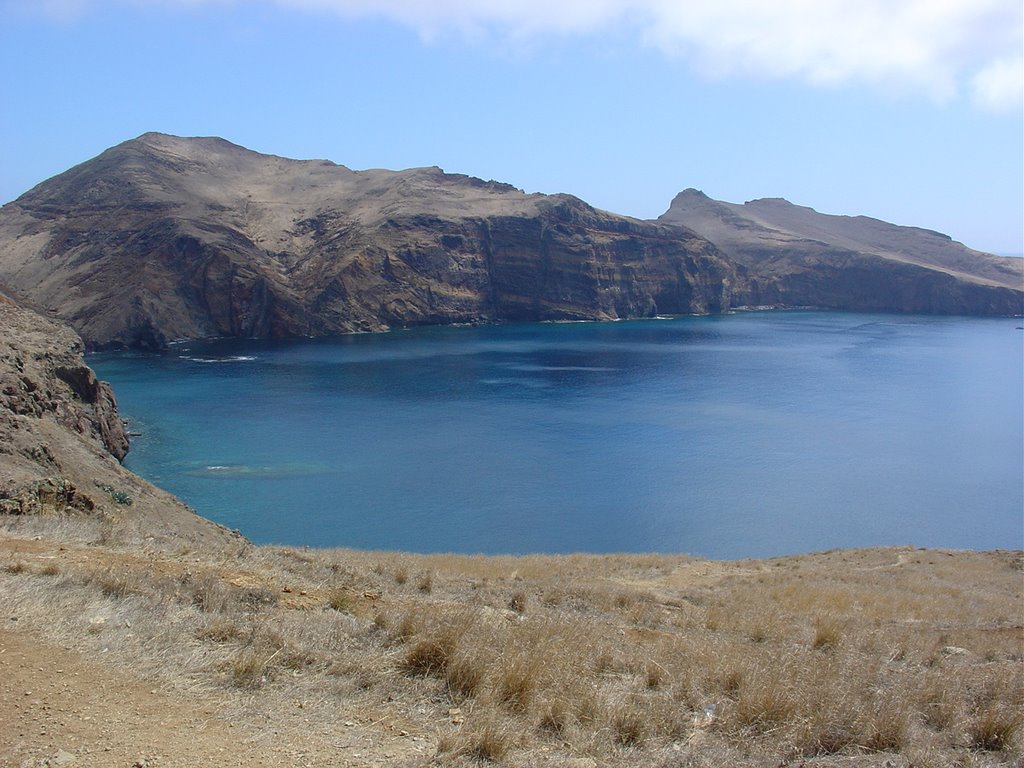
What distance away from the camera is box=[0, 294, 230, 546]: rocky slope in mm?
17203

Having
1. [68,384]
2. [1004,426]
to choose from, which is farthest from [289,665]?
[1004,426]

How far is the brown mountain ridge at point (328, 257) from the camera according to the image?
123312 millimetres

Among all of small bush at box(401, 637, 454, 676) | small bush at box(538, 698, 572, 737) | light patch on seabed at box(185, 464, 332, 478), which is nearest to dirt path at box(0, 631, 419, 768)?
small bush at box(401, 637, 454, 676)

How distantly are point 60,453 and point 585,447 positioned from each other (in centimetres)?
3591

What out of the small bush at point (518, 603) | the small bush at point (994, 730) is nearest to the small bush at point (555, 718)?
the small bush at point (994, 730)

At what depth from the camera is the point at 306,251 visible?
477 ft

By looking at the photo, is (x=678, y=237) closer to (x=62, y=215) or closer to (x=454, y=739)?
(x=62, y=215)

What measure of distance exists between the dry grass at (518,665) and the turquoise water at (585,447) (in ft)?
80.5

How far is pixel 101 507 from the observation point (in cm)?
1906

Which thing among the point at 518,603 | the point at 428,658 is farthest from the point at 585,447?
the point at 428,658

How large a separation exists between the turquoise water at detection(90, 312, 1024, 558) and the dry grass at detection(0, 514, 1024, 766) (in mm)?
24541

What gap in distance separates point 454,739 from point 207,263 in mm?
129312

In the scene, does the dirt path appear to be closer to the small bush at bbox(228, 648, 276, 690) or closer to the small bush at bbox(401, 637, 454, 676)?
the small bush at bbox(228, 648, 276, 690)

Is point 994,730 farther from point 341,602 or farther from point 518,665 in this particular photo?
point 341,602
